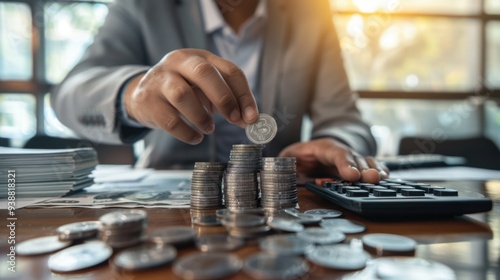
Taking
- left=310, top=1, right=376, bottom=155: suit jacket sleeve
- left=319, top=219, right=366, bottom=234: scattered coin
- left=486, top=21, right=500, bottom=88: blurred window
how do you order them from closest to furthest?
left=319, top=219, right=366, bottom=234: scattered coin < left=310, top=1, right=376, bottom=155: suit jacket sleeve < left=486, top=21, right=500, bottom=88: blurred window

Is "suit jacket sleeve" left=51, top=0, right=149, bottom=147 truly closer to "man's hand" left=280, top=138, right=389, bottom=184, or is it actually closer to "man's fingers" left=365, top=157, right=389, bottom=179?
"man's hand" left=280, top=138, right=389, bottom=184

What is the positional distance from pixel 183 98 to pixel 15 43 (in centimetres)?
200

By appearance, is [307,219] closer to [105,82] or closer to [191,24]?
[105,82]

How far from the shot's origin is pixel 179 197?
47cm

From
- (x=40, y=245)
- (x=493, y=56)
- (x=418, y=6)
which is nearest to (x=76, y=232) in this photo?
(x=40, y=245)

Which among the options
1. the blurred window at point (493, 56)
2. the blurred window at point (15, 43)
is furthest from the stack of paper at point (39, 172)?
the blurred window at point (493, 56)

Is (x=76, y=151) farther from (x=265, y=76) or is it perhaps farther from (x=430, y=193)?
(x=265, y=76)

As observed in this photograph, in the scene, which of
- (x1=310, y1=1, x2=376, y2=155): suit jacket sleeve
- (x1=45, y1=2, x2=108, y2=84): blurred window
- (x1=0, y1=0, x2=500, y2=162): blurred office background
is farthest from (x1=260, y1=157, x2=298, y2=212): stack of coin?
(x1=45, y1=2, x2=108, y2=84): blurred window

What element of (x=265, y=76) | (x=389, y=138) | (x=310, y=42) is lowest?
(x=389, y=138)

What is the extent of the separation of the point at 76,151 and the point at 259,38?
75 cm

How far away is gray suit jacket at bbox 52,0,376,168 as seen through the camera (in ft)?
2.84

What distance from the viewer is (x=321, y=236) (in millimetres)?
268

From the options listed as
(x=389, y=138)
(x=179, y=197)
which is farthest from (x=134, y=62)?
(x=389, y=138)

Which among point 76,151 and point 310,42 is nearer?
point 76,151
